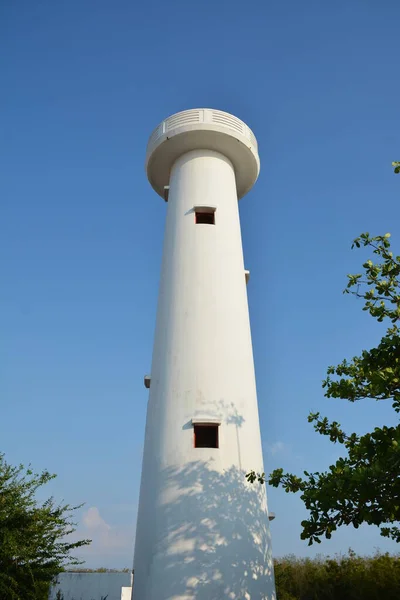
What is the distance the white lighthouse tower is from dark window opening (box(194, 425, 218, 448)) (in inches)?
0.8

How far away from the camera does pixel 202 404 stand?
1095cm

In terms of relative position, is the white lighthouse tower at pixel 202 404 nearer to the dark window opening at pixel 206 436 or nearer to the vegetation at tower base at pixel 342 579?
the dark window opening at pixel 206 436

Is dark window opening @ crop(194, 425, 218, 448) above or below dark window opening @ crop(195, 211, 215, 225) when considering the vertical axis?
below

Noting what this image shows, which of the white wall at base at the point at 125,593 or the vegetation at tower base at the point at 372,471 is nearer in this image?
the vegetation at tower base at the point at 372,471

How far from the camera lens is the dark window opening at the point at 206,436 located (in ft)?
35.8

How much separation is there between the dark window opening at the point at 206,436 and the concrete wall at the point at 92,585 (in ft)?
17.8

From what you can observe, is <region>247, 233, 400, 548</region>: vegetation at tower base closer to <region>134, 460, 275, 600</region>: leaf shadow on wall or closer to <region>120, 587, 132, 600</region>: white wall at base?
<region>134, 460, 275, 600</region>: leaf shadow on wall

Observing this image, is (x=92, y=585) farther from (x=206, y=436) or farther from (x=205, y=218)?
(x=205, y=218)

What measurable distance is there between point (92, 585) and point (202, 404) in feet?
23.4

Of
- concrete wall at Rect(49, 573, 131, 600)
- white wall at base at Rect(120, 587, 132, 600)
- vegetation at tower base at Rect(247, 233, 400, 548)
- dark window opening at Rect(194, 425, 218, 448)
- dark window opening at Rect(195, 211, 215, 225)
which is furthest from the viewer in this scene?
dark window opening at Rect(195, 211, 215, 225)

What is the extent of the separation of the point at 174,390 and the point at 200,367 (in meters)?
0.76

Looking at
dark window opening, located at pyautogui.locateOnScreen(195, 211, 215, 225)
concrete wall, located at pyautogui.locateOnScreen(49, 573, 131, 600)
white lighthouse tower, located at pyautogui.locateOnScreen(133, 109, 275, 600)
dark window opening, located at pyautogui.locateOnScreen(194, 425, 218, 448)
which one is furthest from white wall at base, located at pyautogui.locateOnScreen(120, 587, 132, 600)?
dark window opening, located at pyautogui.locateOnScreen(195, 211, 215, 225)

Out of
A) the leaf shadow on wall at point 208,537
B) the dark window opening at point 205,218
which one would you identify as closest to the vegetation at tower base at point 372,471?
the leaf shadow on wall at point 208,537

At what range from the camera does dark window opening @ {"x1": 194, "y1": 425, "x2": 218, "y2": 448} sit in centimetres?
1091
